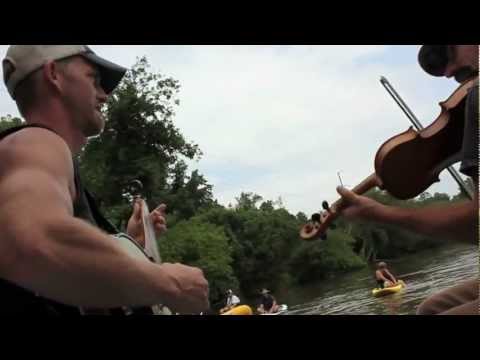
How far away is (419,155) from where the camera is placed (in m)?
1.59

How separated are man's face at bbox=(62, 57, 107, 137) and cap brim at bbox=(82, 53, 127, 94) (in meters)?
0.01

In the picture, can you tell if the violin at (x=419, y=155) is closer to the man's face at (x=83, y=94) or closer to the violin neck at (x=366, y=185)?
the violin neck at (x=366, y=185)

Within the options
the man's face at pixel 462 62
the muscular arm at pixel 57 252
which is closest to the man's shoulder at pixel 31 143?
the muscular arm at pixel 57 252

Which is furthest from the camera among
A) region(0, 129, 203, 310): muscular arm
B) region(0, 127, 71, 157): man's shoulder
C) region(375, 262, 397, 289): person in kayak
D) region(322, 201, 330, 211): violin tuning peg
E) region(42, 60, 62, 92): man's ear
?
region(375, 262, 397, 289): person in kayak

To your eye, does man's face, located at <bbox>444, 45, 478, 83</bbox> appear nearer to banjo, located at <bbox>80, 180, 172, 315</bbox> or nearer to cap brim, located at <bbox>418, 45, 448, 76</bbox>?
cap brim, located at <bbox>418, 45, 448, 76</bbox>

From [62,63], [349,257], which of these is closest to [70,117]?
[62,63]

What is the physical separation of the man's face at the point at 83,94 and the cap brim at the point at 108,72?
0.05 feet

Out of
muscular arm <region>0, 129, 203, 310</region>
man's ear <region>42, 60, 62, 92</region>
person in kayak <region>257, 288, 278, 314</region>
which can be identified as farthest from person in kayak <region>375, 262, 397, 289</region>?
muscular arm <region>0, 129, 203, 310</region>

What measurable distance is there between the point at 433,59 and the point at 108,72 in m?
0.83

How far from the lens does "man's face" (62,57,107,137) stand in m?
1.19

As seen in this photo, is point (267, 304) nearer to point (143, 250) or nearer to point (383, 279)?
point (383, 279)
